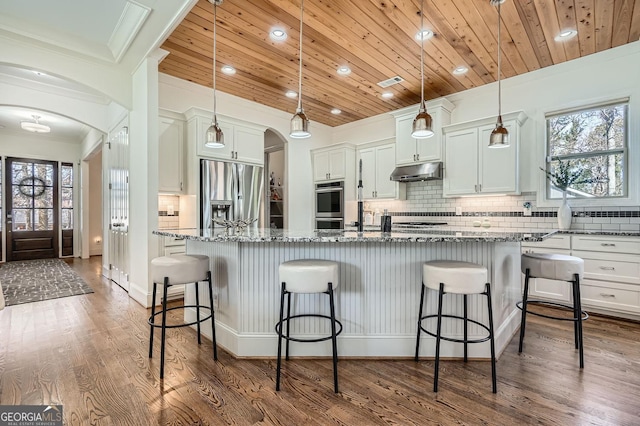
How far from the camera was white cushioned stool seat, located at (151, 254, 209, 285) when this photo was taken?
2260 millimetres

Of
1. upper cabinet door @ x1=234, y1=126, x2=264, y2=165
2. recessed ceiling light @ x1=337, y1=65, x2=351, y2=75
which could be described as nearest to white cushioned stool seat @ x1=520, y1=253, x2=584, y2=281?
recessed ceiling light @ x1=337, y1=65, x2=351, y2=75

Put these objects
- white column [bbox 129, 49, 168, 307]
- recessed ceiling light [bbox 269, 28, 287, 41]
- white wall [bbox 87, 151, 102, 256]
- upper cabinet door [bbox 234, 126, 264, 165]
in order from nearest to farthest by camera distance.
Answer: recessed ceiling light [bbox 269, 28, 287, 41], white column [bbox 129, 49, 168, 307], upper cabinet door [bbox 234, 126, 264, 165], white wall [bbox 87, 151, 102, 256]

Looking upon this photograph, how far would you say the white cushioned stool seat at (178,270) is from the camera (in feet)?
7.41

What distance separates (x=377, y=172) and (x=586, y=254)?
3.00 meters

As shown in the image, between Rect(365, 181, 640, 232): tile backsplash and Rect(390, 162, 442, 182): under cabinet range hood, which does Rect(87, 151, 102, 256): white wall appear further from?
Rect(390, 162, 442, 182): under cabinet range hood

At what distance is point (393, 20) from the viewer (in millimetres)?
2963

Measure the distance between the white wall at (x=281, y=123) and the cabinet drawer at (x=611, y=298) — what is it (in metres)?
4.15

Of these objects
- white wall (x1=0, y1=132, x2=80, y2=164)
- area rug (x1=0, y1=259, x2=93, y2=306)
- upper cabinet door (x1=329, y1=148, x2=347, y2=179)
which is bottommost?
area rug (x1=0, y1=259, x2=93, y2=306)

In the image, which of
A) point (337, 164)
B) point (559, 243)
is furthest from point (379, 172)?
point (559, 243)

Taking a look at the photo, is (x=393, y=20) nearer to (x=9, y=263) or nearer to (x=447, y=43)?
Result: (x=447, y=43)

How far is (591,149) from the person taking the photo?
379 centimetres

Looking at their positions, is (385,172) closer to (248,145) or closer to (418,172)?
(418,172)

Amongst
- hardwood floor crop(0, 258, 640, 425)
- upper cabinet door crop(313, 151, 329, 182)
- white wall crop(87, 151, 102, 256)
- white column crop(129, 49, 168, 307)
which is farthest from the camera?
white wall crop(87, 151, 102, 256)

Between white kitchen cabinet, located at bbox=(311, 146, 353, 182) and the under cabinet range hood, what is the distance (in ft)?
3.31
